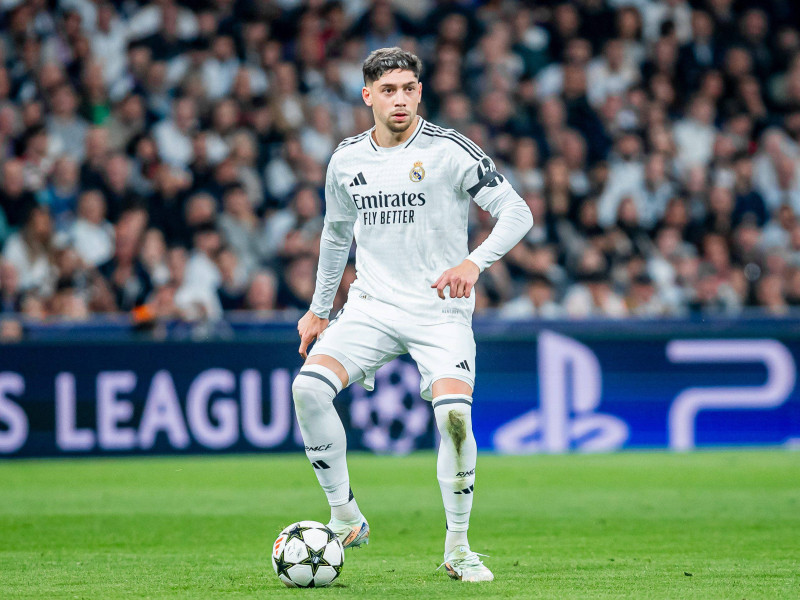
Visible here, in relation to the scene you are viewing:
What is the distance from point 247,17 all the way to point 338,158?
408 inches

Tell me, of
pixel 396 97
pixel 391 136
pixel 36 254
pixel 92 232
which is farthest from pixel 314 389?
pixel 92 232

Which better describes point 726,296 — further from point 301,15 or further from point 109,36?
point 109,36

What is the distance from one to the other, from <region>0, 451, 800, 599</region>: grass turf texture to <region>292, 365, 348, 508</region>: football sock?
42 cm

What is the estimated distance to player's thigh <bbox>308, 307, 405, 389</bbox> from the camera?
596 cm

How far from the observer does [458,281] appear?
540cm

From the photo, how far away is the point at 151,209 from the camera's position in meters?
13.7

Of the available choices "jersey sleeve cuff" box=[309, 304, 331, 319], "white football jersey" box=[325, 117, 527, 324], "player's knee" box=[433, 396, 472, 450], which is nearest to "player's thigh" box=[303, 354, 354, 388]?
"white football jersey" box=[325, 117, 527, 324]

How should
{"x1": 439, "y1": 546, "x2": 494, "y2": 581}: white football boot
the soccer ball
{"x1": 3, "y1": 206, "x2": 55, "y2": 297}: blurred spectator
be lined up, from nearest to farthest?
the soccer ball, {"x1": 439, "y1": 546, "x2": 494, "y2": 581}: white football boot, {"x1": 3, "y1": 206, "x2": 55, "y2": 297}: blurred spectator

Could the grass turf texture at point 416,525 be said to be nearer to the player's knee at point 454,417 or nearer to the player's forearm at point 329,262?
the player's knee at point 454,417

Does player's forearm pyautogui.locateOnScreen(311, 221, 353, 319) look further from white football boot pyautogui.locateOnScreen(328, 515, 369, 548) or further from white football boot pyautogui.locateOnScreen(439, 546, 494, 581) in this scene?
white football boot pyautogui.locateOnScreen(439, 546, 494, 581)

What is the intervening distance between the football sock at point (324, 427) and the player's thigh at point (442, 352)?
1.33ft

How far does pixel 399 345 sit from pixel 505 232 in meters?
0.79

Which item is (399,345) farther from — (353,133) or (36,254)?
(353,133)

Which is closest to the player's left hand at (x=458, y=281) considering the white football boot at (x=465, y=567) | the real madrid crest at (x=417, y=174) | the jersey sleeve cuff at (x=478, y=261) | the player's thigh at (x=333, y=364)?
the jersey sleeve cuff at (x=478, y=261)
